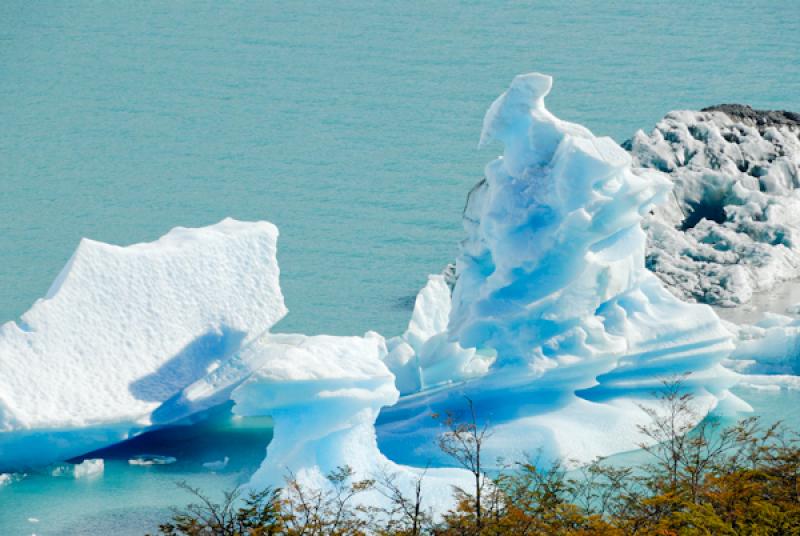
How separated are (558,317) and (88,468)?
4.12 meters

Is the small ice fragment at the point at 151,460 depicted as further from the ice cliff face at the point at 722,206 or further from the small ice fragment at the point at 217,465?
the ice cliff face at the point at 722,206

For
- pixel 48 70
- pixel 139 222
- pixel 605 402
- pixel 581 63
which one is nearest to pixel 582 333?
pixel 605 402

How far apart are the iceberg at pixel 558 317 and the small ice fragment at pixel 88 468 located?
2379mm

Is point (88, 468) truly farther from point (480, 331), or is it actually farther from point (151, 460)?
point (480, 331)

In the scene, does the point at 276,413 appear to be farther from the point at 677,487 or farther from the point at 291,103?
the point at 291,103

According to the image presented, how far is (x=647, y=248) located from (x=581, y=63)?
13.6 meters

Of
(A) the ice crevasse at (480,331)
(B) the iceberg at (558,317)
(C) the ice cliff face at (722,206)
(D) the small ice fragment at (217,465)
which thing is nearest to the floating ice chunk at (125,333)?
(A) the ice crevasse at (480,331)

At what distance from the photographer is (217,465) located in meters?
12.1

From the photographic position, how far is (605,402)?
505 inches

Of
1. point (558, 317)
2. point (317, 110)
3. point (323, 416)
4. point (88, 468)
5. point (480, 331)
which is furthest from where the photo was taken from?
point (317, 110)

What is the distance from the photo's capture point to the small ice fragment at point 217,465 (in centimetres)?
1202

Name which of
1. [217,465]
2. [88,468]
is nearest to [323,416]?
[217,465]

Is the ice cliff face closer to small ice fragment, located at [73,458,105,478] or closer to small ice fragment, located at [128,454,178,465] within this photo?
small ice fragment, located at [128,454,178,465]

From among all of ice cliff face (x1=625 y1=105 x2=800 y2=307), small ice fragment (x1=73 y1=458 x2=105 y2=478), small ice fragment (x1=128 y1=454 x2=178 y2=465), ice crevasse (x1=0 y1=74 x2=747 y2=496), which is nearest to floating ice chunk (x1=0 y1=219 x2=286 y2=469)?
ice crevasse (x1=0 y1=74 x2=747 y2=496)
